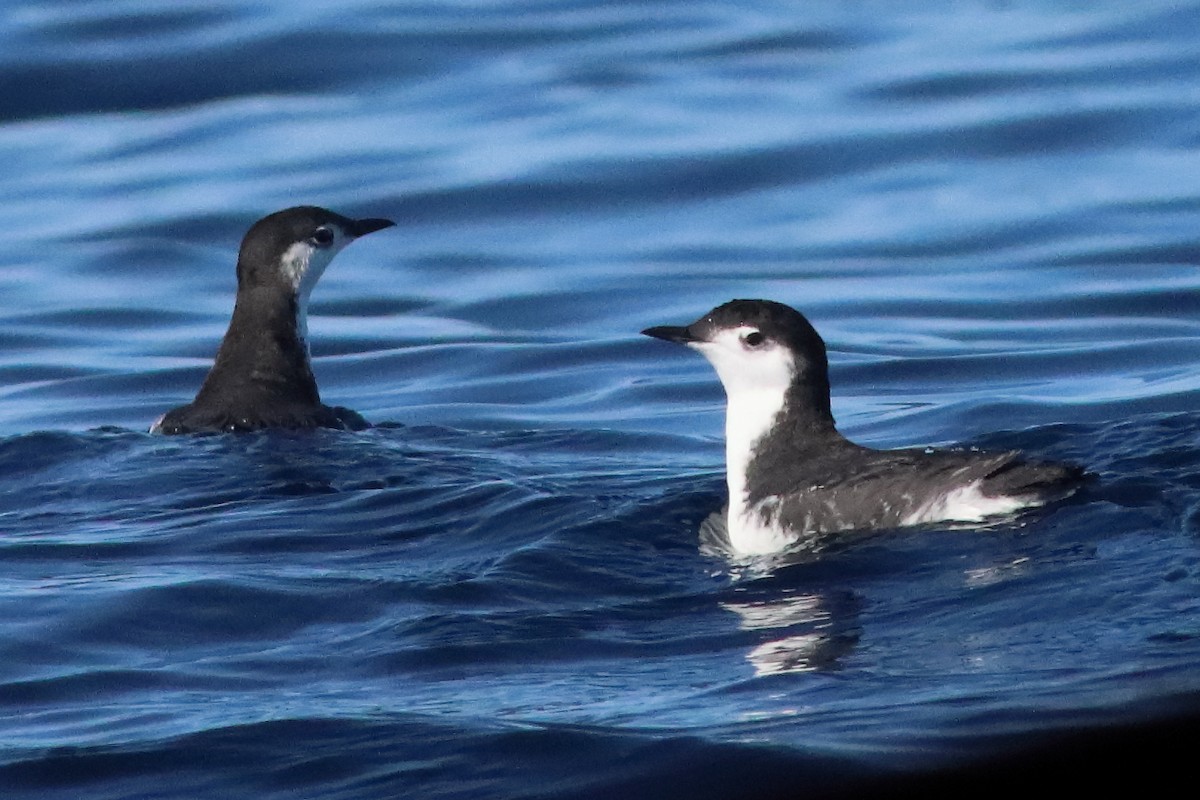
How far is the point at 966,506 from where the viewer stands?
821cm

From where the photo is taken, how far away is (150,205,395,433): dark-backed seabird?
11.5 metres

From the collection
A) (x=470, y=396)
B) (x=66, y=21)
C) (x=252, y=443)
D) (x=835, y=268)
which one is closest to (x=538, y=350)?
(x=470, y=396)

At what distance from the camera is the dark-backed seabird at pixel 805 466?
8.20 meters

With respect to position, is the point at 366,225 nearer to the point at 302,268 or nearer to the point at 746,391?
the point at 302,268

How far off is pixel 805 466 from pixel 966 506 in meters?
0.87

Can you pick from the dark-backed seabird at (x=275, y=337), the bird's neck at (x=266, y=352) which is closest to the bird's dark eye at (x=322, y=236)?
the dark-backed seabird at (x=275, y=337)

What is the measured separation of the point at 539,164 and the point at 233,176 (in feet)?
8.41

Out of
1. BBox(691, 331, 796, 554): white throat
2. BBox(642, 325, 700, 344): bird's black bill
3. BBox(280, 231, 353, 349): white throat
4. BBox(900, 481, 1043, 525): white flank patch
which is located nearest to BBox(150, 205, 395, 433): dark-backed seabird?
BBox(280, 231, 353, 349): white throat

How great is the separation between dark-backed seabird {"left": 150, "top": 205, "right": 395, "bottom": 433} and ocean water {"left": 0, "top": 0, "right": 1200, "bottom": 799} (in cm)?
34

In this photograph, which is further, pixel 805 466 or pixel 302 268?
pixel 302 268

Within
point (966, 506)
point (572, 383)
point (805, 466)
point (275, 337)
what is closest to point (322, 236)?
point (275, 337)

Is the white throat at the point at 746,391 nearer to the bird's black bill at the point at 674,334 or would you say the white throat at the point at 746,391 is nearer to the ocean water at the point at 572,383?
the bird's black bill at the point at 674,334

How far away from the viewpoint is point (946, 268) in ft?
54.3

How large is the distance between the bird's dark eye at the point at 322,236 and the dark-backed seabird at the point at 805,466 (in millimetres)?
3385
